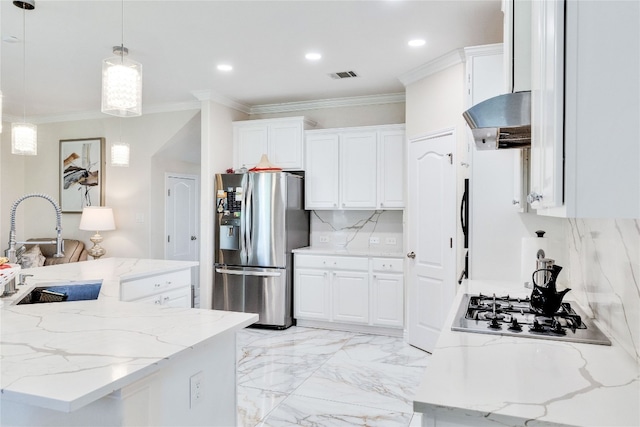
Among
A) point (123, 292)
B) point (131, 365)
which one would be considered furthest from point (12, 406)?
point (123, 292)

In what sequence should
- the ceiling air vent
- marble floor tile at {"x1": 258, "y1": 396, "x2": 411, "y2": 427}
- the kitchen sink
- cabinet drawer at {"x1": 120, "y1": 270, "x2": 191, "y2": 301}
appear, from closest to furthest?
1. the kitchen sink
2. marble floor tile at {"x1": 258, "y1": 396, "x2": 411, "y2": 427}
3. cabinet drawer at {"x1": 120, "y1": 270, "x2": 191, "y2": 301}
4. the ceiling air vent

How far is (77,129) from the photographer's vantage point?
6199mm

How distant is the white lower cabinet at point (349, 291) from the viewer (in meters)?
4.59

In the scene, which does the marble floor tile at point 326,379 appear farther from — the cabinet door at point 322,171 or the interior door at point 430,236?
the cabinet door at point 322,171

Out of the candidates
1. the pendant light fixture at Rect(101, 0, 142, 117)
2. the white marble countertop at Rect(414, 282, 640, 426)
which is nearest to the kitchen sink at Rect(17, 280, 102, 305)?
the pendant light fixture at Rect(101, 0, 142, 117)

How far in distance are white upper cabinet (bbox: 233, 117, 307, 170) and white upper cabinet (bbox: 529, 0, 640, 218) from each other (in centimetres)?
428

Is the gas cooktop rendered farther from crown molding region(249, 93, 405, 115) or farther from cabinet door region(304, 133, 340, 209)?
crown molding region(249, 93, 405, 115)

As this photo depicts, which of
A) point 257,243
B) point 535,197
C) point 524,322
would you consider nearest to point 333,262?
point 257,243

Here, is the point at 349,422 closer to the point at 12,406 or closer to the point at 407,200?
the point at 12,406

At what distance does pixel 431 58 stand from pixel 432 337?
97.4 inches

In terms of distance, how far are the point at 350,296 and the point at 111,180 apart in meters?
3.64

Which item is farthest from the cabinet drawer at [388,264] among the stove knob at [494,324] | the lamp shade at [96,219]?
the lamp shade at [96,219]

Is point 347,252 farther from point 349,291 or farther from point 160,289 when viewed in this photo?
point 160,289

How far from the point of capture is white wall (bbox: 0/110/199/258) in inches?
227
